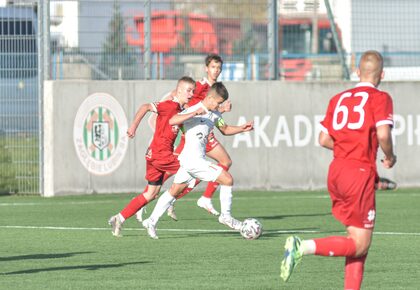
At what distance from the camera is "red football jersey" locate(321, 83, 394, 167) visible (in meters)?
8.28

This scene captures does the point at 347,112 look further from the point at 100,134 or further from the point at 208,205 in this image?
the point at 100,134

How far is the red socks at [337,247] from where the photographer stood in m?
8.23

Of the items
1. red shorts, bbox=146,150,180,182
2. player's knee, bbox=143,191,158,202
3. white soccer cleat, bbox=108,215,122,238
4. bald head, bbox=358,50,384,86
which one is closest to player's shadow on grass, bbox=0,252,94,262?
white soccer cleat, bbox=108,215,122,238

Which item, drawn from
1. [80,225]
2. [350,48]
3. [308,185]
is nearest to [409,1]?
[350,48]

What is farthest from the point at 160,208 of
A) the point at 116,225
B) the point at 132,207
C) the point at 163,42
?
the point at 163,42

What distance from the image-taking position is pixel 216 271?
10320 millimetres

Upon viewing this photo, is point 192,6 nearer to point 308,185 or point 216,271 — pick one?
point 308,185

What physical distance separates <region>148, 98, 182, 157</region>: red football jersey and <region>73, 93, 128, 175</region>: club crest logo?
18.5ft

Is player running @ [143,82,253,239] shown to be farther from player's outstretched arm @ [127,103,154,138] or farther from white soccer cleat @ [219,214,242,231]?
player's outstretched arm @ [127,103,154,138]

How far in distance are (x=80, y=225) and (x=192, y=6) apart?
6.93 metres

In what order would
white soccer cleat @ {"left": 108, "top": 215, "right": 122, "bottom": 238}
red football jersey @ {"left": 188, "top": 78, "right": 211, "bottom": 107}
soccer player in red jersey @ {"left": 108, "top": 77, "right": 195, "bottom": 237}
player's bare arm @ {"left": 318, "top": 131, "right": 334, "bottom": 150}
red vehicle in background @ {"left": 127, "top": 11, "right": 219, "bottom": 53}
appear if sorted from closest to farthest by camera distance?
player's bare arm @ {"left": 318, "top": 131, "right": 334, "bottom": 150} < white soccer cleat @ {"left": 108, "top": 215, "right": 122, "bottom": 238} < soccer player in red jersey @ {"left": 108, "top": 77, "right": 195, "bottom": 237} < red football jersey @ {"left": 188, "top": 78, "right": 211, "bottom": 107} < red vehicle in background @ {"left": 127, "top": 11, "right": 219, "bottom": 53}

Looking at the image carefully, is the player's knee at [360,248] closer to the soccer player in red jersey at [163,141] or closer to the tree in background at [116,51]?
the soccer player in red jersey at [163,141]

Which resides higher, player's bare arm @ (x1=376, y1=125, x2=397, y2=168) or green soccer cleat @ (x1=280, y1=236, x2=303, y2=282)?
player's bare arm @ (x1=376, y1=125, x2=397, y2=168)

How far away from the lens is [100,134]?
20.4 m
